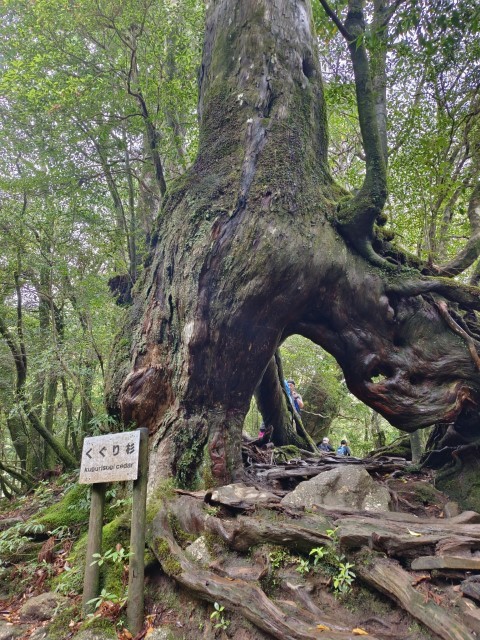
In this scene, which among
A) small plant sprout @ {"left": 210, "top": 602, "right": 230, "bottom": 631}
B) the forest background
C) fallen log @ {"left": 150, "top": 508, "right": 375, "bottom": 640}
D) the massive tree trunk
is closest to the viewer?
fallen log @ {"left": 150, "top": 508, "right": 375, "bottom": 640}

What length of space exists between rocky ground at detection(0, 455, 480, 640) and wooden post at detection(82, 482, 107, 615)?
0.41 ft

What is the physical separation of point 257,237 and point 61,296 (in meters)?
5.66

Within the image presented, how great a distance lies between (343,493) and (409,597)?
4.92 feet

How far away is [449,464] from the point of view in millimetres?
5824

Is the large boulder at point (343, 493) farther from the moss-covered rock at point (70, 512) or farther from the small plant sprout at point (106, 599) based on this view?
the moss-covered rock at point (70, 512)

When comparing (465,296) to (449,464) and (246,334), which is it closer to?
→ (449,464)

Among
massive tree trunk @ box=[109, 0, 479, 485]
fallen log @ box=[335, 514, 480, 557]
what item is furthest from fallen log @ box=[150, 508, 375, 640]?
massive tree trunk @ box=[109, 0, 479, 485]

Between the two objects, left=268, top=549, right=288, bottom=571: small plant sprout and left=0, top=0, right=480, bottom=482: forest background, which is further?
left=0, top=0, right=480, bottom=482: forest background

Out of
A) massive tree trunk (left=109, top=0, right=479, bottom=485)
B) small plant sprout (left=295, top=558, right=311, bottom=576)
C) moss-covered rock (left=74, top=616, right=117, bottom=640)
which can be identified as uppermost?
massive tree trunk (left=109, top=0, right=479, bottom=485)

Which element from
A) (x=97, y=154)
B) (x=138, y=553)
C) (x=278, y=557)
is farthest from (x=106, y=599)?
(x=97, y=154)

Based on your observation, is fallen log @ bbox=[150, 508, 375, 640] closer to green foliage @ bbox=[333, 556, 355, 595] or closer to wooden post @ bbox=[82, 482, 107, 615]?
green foliage @ bbox=[333, 556, 355, 595]

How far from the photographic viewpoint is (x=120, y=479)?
3.44 meters

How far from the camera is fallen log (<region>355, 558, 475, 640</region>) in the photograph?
2.44 m

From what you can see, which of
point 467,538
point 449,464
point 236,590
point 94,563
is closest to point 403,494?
point 449,464
